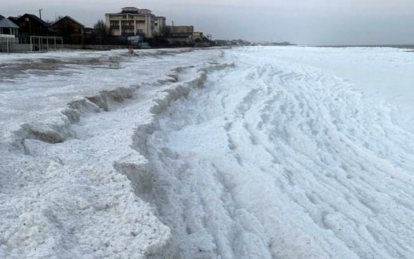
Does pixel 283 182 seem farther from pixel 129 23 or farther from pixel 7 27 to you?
pixel 129 23

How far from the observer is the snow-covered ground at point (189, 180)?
366cm

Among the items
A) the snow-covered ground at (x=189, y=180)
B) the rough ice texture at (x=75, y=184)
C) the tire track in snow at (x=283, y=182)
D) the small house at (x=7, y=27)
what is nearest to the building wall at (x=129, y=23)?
the small house at (x=7, y=27)

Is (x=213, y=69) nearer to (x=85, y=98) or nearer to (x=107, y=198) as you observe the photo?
(x=85, y=98)

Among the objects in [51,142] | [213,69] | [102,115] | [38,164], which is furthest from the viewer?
[213,69]

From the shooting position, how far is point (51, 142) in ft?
19.4

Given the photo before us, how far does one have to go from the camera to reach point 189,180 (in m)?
5.90

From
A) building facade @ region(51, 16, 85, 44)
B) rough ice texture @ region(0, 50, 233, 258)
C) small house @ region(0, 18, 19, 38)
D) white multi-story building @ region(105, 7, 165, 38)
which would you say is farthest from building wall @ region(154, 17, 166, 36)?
rough ice texture @ region(0, 50, 233, 258)

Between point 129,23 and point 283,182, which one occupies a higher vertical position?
point 129,23

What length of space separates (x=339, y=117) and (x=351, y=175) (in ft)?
15.9

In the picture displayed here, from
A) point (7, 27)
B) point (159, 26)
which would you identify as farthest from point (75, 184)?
point (159, 26)


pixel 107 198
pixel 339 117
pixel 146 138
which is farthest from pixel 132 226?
pixel 339 117

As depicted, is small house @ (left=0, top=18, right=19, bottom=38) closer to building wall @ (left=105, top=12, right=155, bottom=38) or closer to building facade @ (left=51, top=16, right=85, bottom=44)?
building facade @ (left=51, top=16, right=85, bottom=44)

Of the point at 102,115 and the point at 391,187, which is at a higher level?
the point at 102,115

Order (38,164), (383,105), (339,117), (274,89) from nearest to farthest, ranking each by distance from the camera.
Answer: (38,164), (339,117), (383,105), (274,89)
